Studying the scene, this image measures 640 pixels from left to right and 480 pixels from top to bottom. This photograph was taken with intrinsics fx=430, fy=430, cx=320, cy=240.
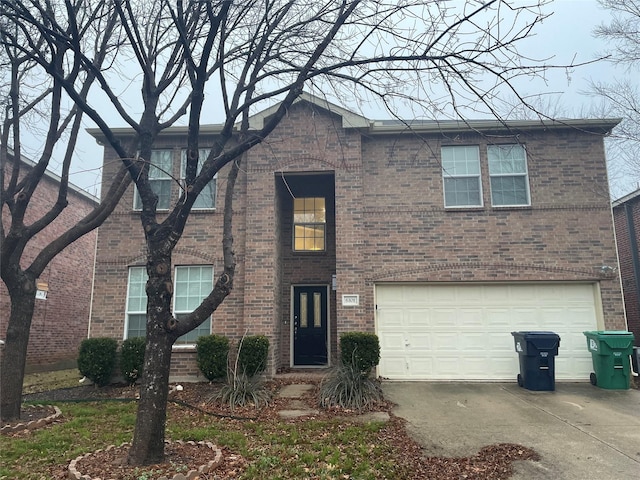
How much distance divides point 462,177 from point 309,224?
420 centimetres

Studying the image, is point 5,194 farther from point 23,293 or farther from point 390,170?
point 390,170

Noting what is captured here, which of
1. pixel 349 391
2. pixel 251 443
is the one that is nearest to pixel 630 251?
pixel 349 391

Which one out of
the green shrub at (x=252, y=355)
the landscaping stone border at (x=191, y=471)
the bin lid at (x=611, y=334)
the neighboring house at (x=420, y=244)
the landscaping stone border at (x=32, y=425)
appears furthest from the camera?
the neighboring house at (x=420, y=244)

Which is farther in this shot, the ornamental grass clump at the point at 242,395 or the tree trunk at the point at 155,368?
the ornamental grass clump at the point at 242,395

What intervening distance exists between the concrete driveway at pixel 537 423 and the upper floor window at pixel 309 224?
14.0ft

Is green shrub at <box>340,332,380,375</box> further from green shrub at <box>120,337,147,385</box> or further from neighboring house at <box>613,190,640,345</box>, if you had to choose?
neighboring house at <box>613,190,640,345</box>

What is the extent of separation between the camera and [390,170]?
10.7 meters

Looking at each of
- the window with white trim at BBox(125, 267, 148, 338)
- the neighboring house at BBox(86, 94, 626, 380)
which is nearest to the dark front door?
the neighboring house at BBox(86, 94, 626, 380)

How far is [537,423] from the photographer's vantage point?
6457 millimetres

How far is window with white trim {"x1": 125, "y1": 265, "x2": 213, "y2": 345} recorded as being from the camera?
1028 centimetres

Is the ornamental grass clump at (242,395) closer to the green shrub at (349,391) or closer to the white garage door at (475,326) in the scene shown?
the green shrub at (349,391)

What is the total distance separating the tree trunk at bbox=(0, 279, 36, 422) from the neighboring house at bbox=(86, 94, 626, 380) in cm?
351

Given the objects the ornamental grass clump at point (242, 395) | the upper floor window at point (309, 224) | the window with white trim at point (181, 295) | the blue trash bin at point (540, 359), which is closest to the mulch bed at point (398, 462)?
the ornamental grass clump at point (242, 395)

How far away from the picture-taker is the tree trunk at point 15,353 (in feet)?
21.2
